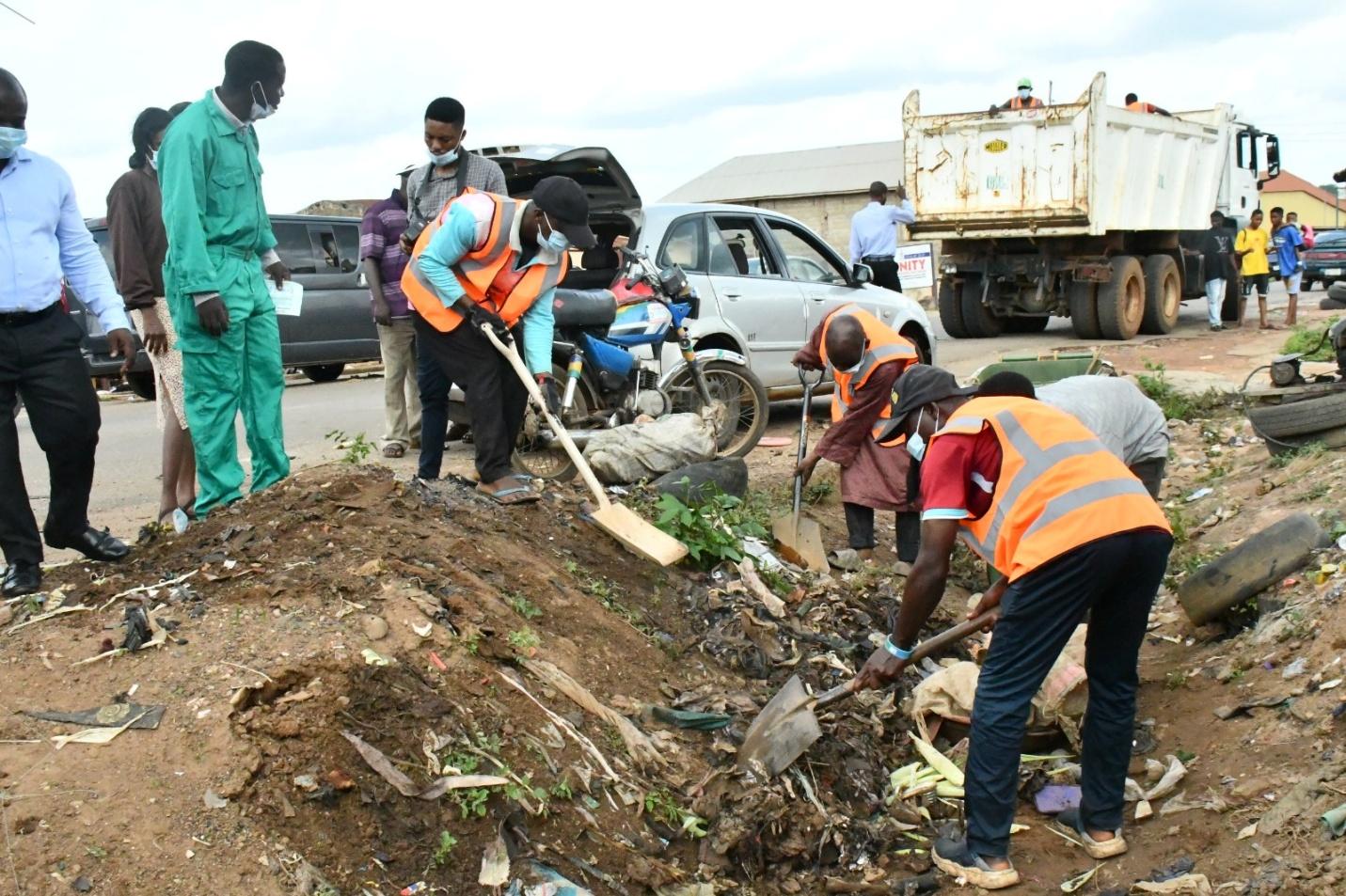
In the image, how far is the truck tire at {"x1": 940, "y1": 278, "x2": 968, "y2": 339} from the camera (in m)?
16.2

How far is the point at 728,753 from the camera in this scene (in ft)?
14.1

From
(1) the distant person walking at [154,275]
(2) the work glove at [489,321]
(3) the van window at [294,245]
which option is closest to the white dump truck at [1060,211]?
(3) the van window at [294,245]

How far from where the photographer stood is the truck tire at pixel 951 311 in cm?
1616

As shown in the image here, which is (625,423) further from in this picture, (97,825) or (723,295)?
(97,825)

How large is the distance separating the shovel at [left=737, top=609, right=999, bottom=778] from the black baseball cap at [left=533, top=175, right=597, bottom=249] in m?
2.40

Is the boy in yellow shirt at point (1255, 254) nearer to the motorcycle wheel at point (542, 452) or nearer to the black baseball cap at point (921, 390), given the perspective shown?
the motorcycle wheel at point (542, 452)

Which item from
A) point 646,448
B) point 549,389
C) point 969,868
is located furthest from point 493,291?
point 969,868

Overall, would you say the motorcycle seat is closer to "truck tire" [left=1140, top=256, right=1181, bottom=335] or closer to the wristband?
the wristband

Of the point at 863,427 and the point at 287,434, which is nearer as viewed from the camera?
the point at 863,427

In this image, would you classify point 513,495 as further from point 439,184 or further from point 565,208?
point 439,184

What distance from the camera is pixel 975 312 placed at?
16.1 metres

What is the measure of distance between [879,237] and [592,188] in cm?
595

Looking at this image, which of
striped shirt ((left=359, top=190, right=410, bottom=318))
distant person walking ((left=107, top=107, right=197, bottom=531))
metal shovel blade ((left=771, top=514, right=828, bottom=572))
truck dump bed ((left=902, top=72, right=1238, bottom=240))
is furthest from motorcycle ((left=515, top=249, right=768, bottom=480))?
truck dump bed ((left=902, top=72, right=1238, bottom=240))

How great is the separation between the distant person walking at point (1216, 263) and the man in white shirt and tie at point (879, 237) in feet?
18.8
